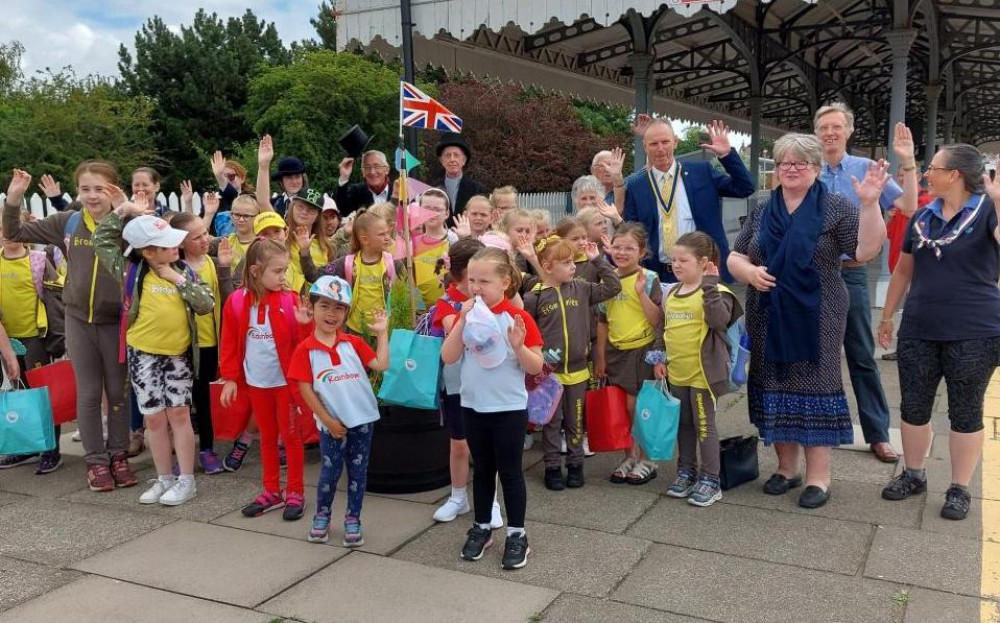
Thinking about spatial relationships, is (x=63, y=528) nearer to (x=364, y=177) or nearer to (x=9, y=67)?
(x=364, y=177)

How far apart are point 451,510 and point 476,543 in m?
0.49

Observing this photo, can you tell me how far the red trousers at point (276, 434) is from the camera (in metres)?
4.29

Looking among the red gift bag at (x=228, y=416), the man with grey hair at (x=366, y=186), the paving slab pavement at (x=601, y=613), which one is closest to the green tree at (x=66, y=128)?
the man with grey hair at (x=366, y=186)

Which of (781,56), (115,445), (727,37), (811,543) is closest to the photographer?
(811,543)

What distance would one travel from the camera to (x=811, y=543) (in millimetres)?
3768

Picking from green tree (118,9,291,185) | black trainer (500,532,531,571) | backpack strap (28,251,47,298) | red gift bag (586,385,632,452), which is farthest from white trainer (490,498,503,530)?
green tree (118,9,291,185)

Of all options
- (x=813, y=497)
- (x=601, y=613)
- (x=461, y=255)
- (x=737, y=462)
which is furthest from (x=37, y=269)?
(x=813, y=497)

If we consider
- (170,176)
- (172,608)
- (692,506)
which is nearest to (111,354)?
(172,608)

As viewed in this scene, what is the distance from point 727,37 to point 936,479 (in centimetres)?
1080

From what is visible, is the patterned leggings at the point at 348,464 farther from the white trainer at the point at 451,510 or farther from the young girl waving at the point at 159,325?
the young girl waving at the point at 159,325

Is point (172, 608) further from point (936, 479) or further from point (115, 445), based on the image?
point (936, 479)

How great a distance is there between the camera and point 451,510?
13.6 feet

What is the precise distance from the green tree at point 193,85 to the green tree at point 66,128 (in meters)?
2.92

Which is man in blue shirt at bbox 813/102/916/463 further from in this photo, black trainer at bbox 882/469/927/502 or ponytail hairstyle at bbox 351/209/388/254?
ponytail hairstyle at bbox 351/209/388/254
